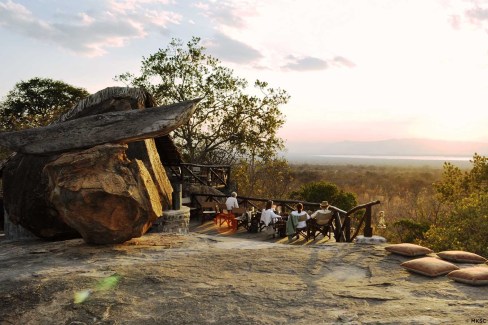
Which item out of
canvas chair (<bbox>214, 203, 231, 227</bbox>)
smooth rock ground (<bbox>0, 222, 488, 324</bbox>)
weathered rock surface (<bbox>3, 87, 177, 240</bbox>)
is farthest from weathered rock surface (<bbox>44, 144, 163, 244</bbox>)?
canvas chair (<bbox>214, 203, 231, 227</bbox>)

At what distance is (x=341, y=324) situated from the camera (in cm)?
457

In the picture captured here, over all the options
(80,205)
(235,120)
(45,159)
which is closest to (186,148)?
(235,120)

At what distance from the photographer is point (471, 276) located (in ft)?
19.1

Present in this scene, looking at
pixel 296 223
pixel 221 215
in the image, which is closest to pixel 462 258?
pixel 296 223

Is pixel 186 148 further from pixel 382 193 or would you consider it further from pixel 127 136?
pixel 382 193

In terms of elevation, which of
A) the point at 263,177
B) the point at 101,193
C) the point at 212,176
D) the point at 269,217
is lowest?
the point at 269,217

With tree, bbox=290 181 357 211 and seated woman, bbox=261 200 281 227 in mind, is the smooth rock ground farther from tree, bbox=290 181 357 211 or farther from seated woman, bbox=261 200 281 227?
tree, bbox=290 181 357 211

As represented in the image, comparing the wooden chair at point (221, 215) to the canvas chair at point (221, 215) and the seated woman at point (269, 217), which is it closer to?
the canvas chair at point (221, 215)

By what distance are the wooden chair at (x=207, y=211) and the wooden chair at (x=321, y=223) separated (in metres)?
4.06

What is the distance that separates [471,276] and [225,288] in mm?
3524

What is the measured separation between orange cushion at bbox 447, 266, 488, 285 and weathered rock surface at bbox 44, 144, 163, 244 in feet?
18.1

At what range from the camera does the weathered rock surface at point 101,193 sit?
7.54 meters

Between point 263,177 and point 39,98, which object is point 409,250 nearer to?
point 263,177

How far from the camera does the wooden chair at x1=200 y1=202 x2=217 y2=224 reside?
14847 millimetres
